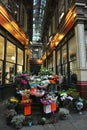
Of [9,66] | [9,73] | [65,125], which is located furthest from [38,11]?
[65,125]

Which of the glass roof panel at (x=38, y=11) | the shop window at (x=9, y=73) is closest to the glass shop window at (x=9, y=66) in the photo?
the shop window at (x=9, y=73)

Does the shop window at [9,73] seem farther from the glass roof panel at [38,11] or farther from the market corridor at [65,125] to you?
the glass roof panel at [38,11]

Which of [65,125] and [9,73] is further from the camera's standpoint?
[9,73]

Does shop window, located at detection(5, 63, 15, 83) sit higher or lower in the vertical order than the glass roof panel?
lower

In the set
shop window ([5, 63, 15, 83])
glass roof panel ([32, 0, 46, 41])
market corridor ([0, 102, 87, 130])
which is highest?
glass roof panel ([32, 0, 46, 41])

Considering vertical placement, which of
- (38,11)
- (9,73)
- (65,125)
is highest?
(38,11)

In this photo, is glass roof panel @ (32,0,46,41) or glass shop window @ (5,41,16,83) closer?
glass shop window @ (5,41,16,83)

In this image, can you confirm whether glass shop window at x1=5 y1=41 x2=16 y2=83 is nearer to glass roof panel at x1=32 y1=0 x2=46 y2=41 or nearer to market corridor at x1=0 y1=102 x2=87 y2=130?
market corridor at x1=0 y1=102 x2=87 y2=130

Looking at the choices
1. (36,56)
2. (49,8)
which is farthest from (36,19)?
(36,56)

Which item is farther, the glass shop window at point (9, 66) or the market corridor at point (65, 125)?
the glass shop window at point (9, 66)

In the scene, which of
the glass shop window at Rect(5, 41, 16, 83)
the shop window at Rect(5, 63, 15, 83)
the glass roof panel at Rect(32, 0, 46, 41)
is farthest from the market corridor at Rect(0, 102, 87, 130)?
the glass roof panel at Rect(32, 0, 46, 41)

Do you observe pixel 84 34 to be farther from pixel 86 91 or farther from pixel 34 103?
pixel 34 103

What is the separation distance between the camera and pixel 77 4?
8.18m

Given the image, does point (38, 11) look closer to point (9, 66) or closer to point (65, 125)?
point (9, 66)
